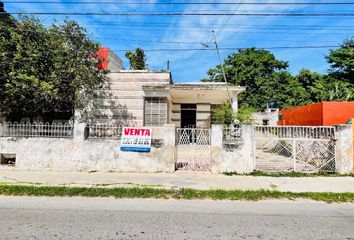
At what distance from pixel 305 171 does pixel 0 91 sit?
11544mm

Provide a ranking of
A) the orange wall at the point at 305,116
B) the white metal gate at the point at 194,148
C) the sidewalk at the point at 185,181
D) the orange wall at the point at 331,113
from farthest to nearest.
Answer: the orange wall at the point at 305,116, the orange wall at the point at 331,113, the white metal gate at the point at 194,148, the sidewalk at the point at 185,181

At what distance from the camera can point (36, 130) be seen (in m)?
10.1

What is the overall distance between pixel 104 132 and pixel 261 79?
2858 cm

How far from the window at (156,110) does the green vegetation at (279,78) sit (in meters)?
18.1

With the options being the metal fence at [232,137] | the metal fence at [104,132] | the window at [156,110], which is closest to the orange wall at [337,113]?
the metal fence at [232,137]

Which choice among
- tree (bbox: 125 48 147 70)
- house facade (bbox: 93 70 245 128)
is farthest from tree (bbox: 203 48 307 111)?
house facade (bbox: 93 70 245 128)

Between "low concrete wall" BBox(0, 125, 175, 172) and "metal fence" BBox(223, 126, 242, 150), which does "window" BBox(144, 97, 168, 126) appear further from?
"metal fence" BBox(223, 126, 242, 150)

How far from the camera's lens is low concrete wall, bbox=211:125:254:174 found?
9.62 metres

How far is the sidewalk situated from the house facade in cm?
617

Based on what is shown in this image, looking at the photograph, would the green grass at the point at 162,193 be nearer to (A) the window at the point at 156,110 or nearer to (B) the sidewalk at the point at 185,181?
(B) the sidewalk at the point at 185,181

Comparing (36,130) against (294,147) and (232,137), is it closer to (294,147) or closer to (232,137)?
(232,137)

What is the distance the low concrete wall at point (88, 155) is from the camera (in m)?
9.72

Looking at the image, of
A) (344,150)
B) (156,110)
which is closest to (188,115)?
(156,110)

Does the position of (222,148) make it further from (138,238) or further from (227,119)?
(138,238)
